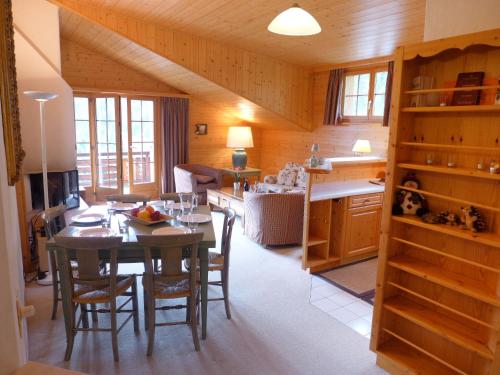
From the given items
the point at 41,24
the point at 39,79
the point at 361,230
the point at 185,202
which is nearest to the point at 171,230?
the point at 185,202

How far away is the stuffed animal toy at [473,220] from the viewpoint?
2.07 meters

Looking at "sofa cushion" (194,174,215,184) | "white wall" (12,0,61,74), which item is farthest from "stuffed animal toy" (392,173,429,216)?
"sofa cushion" (194,174,215,184)

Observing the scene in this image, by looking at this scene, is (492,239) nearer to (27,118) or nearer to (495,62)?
(495,62)

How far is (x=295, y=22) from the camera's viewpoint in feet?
9.21

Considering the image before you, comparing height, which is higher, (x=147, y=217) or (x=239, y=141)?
(x=239, y=141)

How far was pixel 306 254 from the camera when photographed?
416cm

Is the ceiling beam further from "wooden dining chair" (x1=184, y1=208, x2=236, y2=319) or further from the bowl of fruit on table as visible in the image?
"wooden dining chair" (x1=184, y1=208, x2=236, y2=319)

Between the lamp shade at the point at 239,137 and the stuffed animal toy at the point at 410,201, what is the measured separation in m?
5.23

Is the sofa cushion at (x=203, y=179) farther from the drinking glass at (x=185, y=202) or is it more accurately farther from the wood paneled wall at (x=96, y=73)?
the drinking glass at (x=185, y=202)

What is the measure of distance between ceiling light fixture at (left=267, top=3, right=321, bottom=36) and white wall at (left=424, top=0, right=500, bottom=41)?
839 millimetres

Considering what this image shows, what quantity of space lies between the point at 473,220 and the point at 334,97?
468 centimetres

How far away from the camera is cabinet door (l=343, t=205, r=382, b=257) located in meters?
4.35

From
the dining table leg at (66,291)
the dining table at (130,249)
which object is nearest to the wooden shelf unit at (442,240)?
the dining table at (130,249)

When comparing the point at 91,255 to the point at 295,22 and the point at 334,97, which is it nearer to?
the point at 295,22
